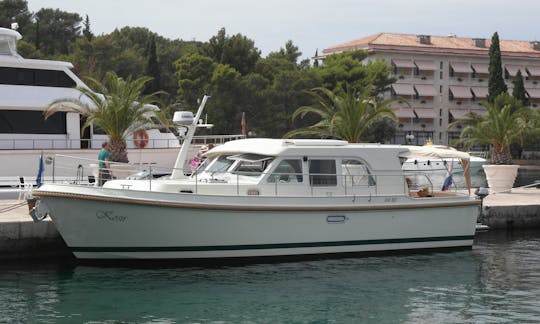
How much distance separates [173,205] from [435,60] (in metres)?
74.2

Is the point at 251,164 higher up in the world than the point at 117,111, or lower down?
lower down

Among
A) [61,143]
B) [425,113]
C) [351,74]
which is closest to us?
[61,143]

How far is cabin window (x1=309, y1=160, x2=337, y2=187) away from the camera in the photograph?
1598cm

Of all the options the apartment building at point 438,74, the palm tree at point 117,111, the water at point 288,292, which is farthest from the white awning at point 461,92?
the water at point 288,292

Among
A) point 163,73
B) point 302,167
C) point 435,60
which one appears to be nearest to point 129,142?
point 302,167

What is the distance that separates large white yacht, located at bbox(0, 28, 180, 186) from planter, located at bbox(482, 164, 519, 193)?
10.2 m

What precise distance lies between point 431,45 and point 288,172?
7368 cm

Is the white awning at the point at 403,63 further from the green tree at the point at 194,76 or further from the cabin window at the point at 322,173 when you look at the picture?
the cabin window at the point at 322,173

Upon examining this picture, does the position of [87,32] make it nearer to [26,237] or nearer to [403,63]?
[403,63]

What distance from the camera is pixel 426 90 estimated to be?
84.3m

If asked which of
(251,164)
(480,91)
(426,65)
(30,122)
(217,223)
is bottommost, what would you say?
(217,223)

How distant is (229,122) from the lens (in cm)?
5688

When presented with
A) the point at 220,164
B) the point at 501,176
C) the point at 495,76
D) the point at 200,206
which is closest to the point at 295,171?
the point at 220,164

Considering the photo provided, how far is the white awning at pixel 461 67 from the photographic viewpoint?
84.7 metres
